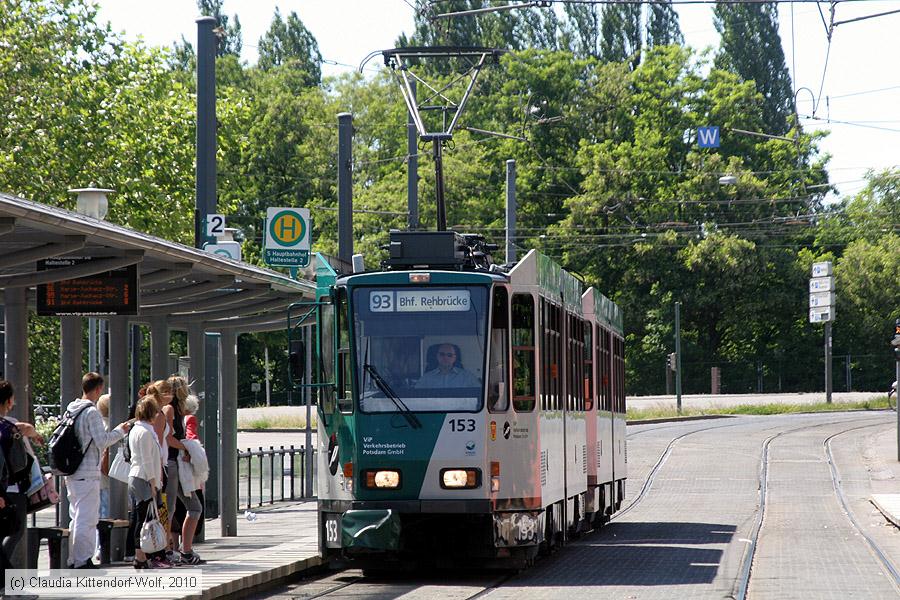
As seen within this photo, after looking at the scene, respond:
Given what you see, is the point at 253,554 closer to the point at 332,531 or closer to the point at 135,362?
the point at 332,531

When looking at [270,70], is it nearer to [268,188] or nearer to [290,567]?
[268,188]

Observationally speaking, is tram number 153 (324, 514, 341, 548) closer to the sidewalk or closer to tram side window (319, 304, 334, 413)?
the sidewalk

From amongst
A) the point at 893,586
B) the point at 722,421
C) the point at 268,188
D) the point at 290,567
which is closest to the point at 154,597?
the point at 290,567

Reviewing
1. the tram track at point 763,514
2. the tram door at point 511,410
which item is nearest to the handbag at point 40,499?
the tram door at point 511,410

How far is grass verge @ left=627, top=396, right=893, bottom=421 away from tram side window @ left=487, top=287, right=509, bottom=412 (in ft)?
139

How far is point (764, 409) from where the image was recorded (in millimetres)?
59094

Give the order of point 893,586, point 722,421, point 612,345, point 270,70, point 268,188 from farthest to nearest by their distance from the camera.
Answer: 1. point 270,70
2. point 268,188
3. point 722,421
4. point 612,345
5. point 893,586

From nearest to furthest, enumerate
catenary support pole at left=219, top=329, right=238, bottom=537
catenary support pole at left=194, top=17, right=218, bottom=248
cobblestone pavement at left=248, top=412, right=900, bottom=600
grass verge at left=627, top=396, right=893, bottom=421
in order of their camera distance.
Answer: cobblestone pavement at left=248, top=412, right=900, bottom=600
catenary support pole at left=219, top=329, right=238, bottom=537
catenary support pole at left=194, top=17, right=218, bottom=248
grass verge at left=627, top=396, right=893, bottom=421

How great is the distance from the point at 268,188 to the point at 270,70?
13409 millimetres

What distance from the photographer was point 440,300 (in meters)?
14.2

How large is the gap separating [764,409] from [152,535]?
1908 inches

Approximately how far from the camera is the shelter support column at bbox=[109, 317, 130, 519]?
14.1 metres

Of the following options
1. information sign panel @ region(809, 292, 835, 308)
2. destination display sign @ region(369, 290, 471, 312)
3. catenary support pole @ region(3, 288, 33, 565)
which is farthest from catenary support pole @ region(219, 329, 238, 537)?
information sign panel @ region(809, 292, 835, 308)

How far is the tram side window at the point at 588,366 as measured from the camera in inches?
736
